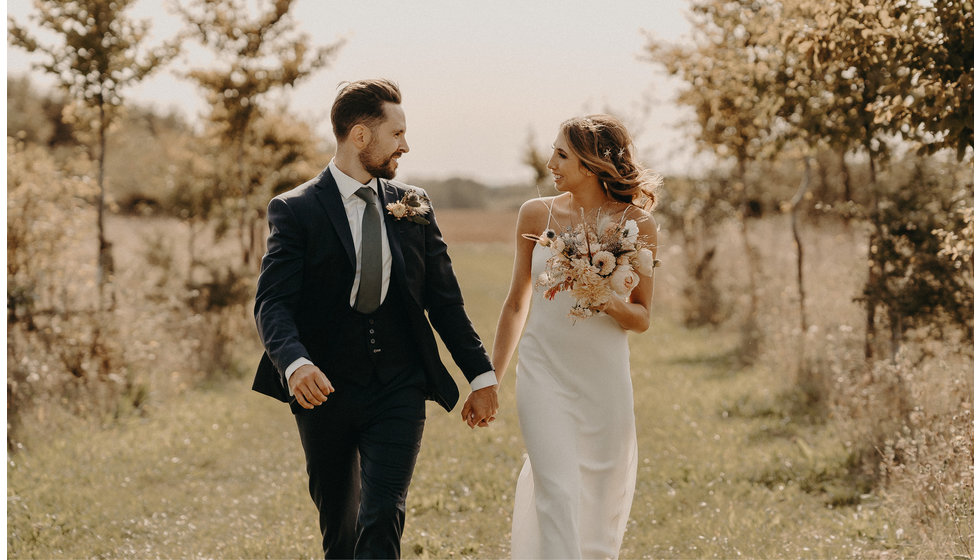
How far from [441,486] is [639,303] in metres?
3.36

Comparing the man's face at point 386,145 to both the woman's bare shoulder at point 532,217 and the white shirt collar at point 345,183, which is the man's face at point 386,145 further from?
the woman's bare shoulder at point 532,217

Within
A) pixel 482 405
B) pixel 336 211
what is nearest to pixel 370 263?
pixel 336 211

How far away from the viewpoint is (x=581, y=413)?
4621mm

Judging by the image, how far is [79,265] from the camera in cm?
1030

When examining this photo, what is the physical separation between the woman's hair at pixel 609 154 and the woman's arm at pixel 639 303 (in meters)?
0.17

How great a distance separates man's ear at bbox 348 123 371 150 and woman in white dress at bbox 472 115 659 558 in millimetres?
962

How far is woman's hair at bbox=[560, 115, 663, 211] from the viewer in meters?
4.68

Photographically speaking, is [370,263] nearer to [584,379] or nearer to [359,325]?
[359,325]

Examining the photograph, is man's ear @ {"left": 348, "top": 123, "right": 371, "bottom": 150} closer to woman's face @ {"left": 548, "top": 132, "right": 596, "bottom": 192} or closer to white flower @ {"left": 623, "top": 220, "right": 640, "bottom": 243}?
woman's face @ {"left": 548, "top": 132, "right": 596, "bottom": 192}

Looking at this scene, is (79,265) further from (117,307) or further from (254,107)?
(254,107)

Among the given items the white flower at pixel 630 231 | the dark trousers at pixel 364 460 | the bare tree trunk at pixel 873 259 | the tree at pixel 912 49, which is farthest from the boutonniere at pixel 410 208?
the bare tree trunk at pixel 873 259

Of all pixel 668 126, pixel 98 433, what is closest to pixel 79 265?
pixel 98 433

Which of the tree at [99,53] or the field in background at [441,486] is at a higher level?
the tree at [99,53]

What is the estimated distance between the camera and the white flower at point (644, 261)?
15.0ft
